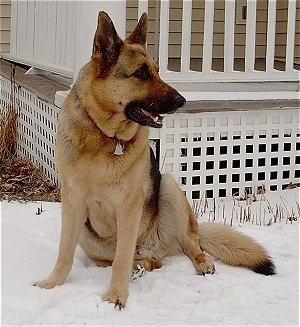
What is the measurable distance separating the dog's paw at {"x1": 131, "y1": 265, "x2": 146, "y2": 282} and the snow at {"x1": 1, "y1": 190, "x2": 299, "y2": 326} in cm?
3

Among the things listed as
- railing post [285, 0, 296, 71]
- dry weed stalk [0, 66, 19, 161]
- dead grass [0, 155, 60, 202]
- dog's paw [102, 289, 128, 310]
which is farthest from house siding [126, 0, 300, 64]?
dog's paw [102, 289, 128, 310]

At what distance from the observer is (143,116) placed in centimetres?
300

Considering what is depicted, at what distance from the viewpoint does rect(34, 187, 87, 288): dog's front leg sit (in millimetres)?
3139

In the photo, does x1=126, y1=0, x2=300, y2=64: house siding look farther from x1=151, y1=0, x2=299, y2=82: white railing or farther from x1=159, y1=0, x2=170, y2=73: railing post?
x1=159, y1=0, x2=170, y2=73: railing post

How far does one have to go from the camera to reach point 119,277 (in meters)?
3.08

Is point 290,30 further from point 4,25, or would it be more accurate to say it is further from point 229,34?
point 4,25

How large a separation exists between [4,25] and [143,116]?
5.99m

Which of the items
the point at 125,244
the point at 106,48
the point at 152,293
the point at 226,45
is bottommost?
the point at 152,293

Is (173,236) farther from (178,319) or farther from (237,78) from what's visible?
(237,78)

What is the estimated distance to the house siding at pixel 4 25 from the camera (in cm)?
841

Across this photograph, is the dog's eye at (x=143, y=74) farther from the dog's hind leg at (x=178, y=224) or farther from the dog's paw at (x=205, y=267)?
the dog's paw at (x=205, y=267)

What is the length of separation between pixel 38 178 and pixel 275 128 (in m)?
2.10

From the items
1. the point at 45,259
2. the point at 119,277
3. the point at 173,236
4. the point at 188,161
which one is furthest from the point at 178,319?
the point at 188,161

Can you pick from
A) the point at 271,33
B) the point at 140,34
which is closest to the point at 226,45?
the point at 271,33
